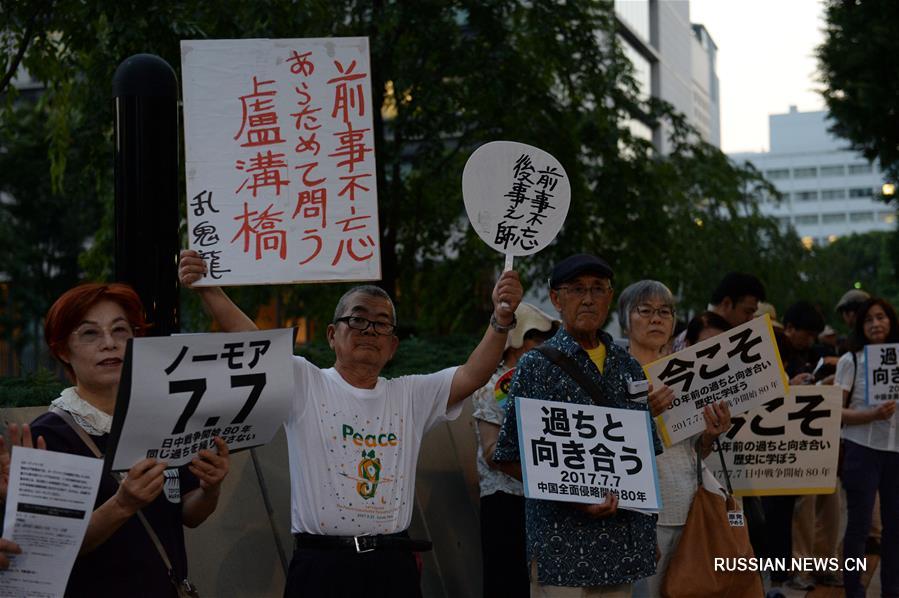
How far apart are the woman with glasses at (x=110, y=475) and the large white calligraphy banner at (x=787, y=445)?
385cm

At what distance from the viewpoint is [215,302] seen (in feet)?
14.4

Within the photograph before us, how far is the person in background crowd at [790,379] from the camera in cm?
822

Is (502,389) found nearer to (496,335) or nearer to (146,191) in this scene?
(496,335)

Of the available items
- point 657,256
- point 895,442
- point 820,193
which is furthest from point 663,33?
point 820,193

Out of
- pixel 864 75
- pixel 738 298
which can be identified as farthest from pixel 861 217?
pixel 738 298

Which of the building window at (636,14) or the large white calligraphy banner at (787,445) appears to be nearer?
the large white calligraphy banner at (787,445)

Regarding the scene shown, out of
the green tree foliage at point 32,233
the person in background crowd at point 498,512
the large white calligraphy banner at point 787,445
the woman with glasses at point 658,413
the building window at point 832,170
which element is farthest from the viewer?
the building window at point 832,170

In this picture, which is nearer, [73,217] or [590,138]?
[590,138]

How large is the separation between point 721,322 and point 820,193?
6328 inches

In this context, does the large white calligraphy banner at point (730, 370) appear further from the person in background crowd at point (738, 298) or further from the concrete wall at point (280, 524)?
the concrete wall at point (280, 524)

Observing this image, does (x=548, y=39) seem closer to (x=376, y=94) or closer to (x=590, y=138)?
(x=590, y=138)

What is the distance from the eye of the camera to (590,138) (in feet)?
50.9

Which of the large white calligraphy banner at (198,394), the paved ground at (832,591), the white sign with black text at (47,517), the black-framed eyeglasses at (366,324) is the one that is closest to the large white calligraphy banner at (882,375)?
the paved ground at (832,591)

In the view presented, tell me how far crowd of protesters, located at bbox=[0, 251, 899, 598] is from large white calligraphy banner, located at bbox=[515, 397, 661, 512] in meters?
0.09
